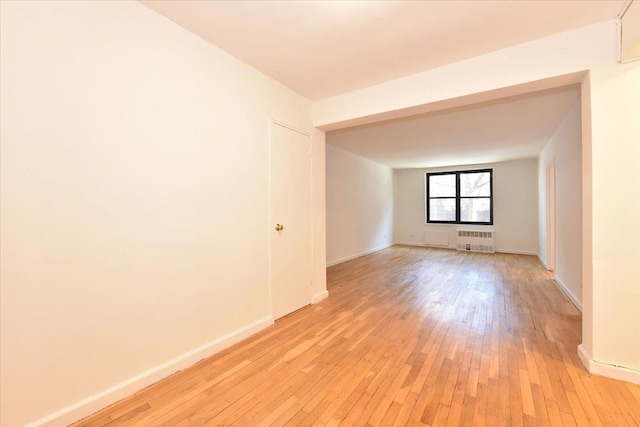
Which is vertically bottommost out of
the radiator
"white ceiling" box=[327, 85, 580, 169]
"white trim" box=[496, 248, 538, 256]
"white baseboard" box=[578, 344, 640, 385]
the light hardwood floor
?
the light hardwood floor

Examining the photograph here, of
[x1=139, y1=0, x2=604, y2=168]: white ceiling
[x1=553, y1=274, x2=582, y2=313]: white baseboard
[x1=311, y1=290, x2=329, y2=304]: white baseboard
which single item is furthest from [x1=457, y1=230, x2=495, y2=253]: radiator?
[x1=311, y1=290, x2=329, y2=304]: white baseboard

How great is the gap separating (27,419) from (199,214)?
4.76 feet

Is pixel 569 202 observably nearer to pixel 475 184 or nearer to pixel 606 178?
pixel 606 178

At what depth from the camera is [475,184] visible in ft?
26.7

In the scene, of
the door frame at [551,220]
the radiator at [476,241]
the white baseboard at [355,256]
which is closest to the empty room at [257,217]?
the door frame at [551,220]

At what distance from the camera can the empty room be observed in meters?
1.50

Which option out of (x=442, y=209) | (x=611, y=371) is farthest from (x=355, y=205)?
(x=611, y=371)

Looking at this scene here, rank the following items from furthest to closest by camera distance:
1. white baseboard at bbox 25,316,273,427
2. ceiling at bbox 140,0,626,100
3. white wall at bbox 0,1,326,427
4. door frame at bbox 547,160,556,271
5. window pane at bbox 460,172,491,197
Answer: window pane at bbox 460,172,491,197
door frame at bbox 547,160,556,271
ceiling at bbox 140,0,626,100
white baseboard at bbox 25,316,273,427
white wall at bbox 0,1,326,427

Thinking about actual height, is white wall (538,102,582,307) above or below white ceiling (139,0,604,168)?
below

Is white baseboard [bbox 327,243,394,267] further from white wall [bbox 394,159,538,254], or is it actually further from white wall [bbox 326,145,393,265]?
white wall [bbox 394,159,538,254]

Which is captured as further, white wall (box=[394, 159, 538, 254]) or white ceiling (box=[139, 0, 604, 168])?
white wall (box=[394, 159, 538, 254])

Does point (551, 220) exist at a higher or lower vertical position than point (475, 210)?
lower

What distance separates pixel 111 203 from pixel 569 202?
517 cm

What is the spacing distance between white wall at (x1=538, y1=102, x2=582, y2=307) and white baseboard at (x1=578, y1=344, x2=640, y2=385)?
164 cm
